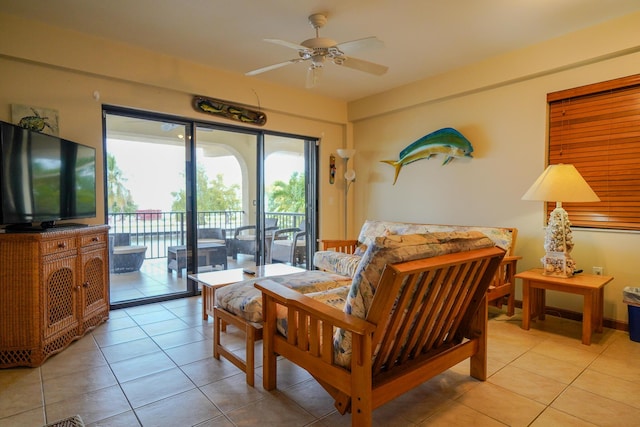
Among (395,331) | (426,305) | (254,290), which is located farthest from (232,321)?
(426,305)

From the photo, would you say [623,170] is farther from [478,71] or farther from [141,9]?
[141,9]

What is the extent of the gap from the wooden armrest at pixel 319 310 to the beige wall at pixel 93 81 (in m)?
2.50

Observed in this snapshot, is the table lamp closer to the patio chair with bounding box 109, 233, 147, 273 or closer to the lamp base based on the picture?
the lamp base

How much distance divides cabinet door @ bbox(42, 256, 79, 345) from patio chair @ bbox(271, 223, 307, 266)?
254 centimetres

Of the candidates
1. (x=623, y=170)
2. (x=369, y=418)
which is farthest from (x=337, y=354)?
(x=623, y=170)

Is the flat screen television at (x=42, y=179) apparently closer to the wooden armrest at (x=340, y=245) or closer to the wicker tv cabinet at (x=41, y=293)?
the wicker tv cabinet at (x=41, y=293)

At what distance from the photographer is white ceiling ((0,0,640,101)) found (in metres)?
2.68

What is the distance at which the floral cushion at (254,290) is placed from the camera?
6.89 feet

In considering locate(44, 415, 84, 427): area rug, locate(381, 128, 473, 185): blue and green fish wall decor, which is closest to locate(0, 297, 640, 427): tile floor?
locate(44, 415, 84, 427): area rug

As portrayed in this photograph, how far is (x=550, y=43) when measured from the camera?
3.24 metres

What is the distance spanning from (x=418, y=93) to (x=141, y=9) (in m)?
3.13

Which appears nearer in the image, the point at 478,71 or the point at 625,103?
the point at 625,103

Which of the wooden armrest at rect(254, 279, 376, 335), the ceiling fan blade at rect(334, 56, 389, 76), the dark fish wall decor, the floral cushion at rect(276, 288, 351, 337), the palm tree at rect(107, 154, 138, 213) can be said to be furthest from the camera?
the dark fish wall decor

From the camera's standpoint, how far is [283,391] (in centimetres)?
200
